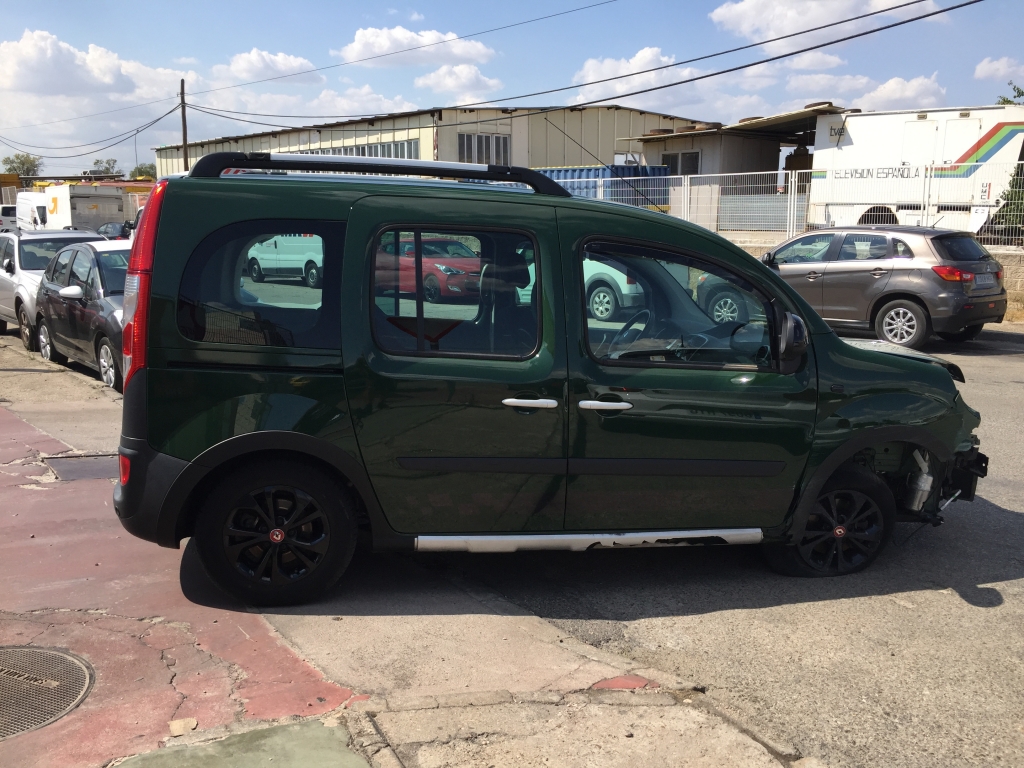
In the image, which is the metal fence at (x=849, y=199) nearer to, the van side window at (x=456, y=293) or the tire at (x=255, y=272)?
the van side window at (x=456, y=293)

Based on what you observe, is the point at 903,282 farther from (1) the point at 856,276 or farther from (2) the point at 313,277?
(2) the point at 313,277

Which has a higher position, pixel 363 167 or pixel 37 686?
pixel 363 167

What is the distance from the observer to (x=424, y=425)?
4195 mm

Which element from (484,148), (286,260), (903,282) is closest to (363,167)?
(286,260)

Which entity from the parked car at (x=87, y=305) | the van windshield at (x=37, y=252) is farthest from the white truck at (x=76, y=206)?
the parked car at (x=87, y=305)

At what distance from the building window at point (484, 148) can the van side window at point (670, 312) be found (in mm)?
31210

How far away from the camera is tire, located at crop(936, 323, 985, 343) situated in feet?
44.9

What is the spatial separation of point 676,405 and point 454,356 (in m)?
1.07

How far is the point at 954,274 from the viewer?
41.7ft

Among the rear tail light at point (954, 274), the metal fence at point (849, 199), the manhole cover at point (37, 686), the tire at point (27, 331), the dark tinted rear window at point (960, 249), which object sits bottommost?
the manhole cover at point (37, 686)

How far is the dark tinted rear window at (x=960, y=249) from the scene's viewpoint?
12922 millimetres

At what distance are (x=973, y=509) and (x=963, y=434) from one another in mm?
1383

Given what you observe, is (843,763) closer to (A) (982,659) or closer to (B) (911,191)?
(A) (982,659)

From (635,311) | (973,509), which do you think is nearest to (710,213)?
(973,509)
